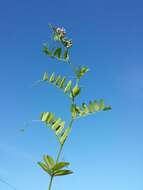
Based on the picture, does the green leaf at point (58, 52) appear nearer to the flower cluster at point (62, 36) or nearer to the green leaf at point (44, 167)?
the flower cluster at point (62, 36)

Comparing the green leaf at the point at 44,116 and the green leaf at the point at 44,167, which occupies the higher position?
the green leaf at the point at 44,116

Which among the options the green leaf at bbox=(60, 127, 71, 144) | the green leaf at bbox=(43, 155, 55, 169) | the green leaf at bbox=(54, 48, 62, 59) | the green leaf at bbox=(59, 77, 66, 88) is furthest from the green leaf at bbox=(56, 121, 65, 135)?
the green leaf at bbox=(54, 48, 62, 59)

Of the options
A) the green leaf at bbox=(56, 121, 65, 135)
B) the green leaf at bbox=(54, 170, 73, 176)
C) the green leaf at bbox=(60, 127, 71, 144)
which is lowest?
the green leaf at bbox=(54, 170, 73, 176)

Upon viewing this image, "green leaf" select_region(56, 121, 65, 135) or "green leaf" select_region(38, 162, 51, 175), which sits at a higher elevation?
"green leaf" select_region(56, 121, 65, 135)

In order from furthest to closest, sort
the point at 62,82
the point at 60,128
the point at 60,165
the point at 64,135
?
the point at 62,82
the point at 60,128
the point at 64,135
the point at 60,165

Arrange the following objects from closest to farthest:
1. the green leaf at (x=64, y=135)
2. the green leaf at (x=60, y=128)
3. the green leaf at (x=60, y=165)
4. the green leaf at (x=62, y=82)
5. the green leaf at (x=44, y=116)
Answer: the green leaf at (x=60, y=165)
the green leaf at (x=64, y=135)
the green leaf at (x=60, y=128)
the green leaf at (x=44, y=116)
the green leaf at (x=62, y=82)

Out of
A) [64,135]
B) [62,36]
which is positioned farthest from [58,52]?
[64,135]

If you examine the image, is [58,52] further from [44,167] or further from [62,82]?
[44,167]

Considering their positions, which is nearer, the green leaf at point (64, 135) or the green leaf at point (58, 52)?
the green leaf at point (64, 135)

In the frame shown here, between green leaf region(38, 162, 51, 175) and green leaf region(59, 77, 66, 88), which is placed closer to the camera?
green leaf region(38, 162, 51, 175)

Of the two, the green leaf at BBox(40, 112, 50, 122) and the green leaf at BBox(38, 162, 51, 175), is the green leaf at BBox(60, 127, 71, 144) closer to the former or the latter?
the green leaf at BBox(38, 162, 51, 175)

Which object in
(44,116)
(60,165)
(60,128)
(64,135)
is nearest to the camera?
(60,165)

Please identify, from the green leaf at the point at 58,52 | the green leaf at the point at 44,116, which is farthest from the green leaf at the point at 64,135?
the green leaf at the point at 58,52

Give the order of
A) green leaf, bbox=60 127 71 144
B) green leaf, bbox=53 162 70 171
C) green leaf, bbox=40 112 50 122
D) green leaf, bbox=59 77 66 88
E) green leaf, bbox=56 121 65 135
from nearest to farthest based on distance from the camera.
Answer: green leaf, bbox=53 162 70 171 < green leaf, bbox=60 127 71 144 < green leaf, bbox=56 121 65 135 < green leaf, bbox=40 112 50 122 < green leaf, bbox=59 77 66 88
